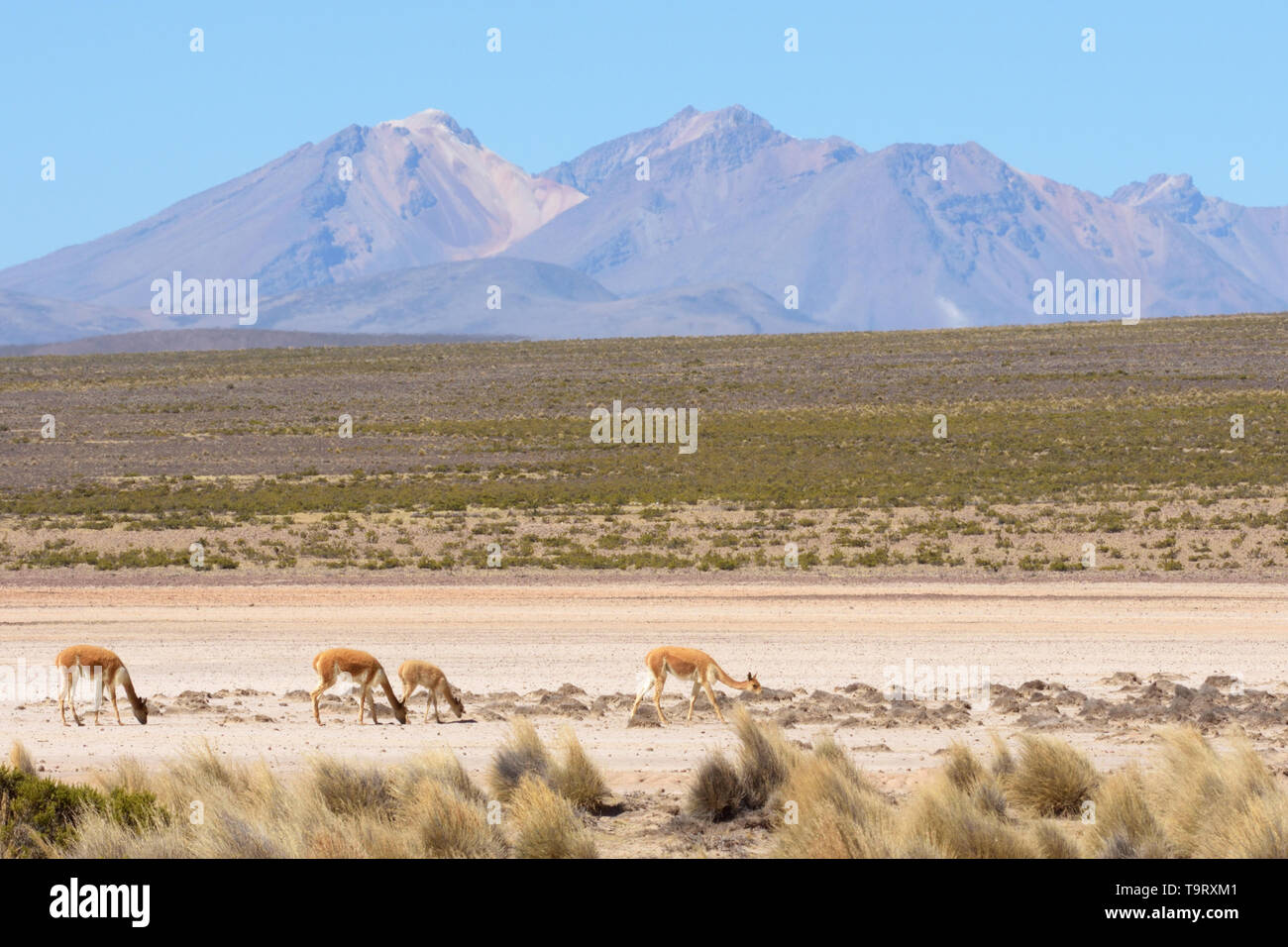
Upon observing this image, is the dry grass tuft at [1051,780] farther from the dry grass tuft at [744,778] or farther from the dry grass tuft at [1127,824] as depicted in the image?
the dry grass tuft at [744,778]

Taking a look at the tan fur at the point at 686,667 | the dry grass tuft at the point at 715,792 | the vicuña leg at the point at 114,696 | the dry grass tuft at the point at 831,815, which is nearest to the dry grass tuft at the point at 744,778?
the dry grass tuft at the point at 715,792

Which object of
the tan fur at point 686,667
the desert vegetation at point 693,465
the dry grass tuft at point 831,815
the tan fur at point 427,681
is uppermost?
the desert vegetation at point 693,465

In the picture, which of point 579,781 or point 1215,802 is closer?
point 1215,802

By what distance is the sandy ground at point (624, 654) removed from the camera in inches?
495

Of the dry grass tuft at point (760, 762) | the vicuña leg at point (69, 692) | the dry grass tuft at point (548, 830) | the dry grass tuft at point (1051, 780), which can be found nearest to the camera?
the dry grass tuft at point (548, 830)

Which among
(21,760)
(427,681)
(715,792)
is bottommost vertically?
(715,792)

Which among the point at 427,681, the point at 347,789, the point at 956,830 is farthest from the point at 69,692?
the point at 956,830

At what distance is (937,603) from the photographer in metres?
22.1

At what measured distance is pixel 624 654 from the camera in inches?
699

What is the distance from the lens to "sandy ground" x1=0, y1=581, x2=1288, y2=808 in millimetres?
12570

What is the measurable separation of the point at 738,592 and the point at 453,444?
82.3 feet

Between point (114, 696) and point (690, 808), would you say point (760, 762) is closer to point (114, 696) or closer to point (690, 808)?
point (690, 808)
